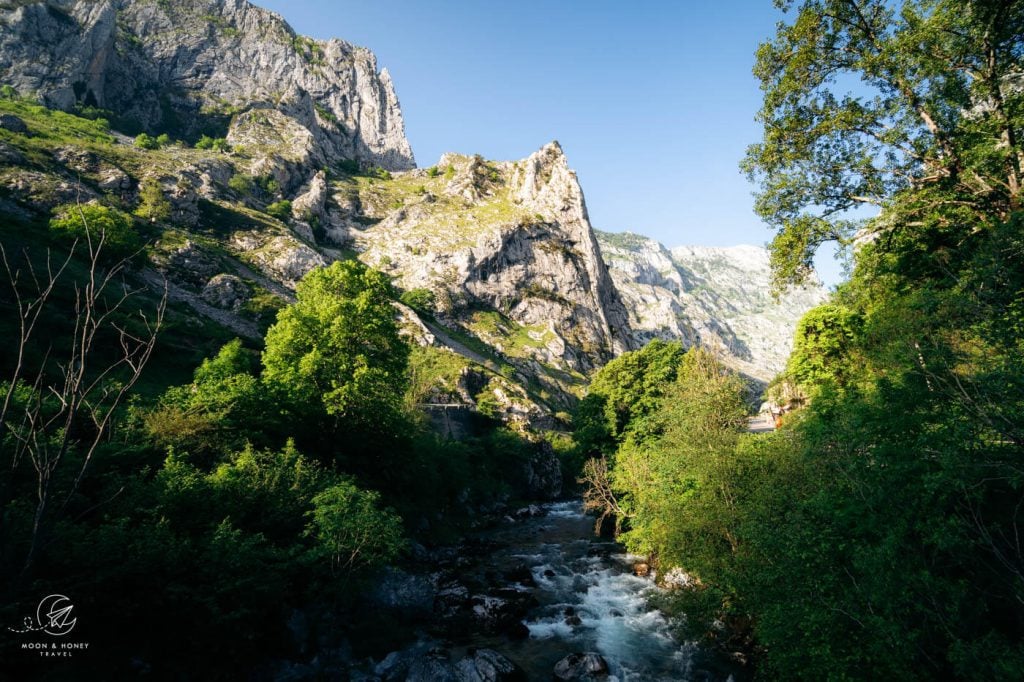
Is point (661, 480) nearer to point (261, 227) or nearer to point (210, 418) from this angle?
point (210, 418)

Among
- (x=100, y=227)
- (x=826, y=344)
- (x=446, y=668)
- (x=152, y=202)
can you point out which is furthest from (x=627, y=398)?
(x=152, y=202)

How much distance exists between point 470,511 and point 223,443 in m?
40.0

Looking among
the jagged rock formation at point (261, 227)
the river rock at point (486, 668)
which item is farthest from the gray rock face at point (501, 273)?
the river rock at point (486, 668)

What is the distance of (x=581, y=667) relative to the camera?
811 inches

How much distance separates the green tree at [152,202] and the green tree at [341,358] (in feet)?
320

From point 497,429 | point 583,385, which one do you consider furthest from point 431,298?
point 497,429

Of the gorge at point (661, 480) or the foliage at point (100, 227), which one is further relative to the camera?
the foliage at point (100, 227)

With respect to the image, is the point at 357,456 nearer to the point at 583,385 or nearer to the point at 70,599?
the point at 70,599

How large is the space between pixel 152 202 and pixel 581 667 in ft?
436

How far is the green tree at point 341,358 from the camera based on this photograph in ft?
102

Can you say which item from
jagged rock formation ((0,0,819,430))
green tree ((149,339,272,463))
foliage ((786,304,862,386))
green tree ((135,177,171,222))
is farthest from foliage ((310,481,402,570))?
green tree ((135,177,171,222))

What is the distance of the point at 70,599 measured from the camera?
41.9 ft

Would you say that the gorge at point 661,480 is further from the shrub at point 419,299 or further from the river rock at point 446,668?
the shrub at point 419,299

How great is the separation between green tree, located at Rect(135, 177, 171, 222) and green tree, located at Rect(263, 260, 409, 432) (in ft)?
320
